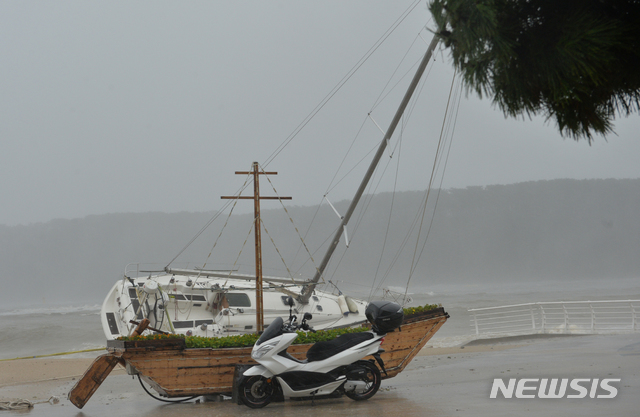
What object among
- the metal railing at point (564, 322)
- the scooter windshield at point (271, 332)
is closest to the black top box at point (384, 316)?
the scooter windshield at point (271, 332)

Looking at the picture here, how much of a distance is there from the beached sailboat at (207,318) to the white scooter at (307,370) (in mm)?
815

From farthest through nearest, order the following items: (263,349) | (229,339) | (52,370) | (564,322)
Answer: (564,322)
(52,370)
(229,339)
(263,349)

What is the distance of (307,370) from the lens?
8.77 meters

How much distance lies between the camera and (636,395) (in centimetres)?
744

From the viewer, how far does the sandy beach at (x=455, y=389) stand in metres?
7.41

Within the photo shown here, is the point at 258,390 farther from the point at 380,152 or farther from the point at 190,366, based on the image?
the point at 380,152

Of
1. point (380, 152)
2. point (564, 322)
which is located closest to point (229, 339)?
point (380, 152)

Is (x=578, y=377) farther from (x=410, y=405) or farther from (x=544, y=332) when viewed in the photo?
(x=544, y=332)

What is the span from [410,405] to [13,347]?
33.7 m

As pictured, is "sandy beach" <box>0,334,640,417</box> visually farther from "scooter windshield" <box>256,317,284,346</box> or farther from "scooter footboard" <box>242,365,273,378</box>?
"scooter windshield" <box>256,317,284,346</box>

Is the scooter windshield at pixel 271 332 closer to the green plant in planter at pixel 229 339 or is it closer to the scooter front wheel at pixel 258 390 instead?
the scooter front wheel at pixel 258 390

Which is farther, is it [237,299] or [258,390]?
[237,299]

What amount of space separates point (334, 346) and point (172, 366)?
8.61 ft

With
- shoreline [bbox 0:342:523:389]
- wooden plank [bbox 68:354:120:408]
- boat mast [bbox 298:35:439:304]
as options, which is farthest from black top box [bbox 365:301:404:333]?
boat mast [bbox 298:35:439:304]
